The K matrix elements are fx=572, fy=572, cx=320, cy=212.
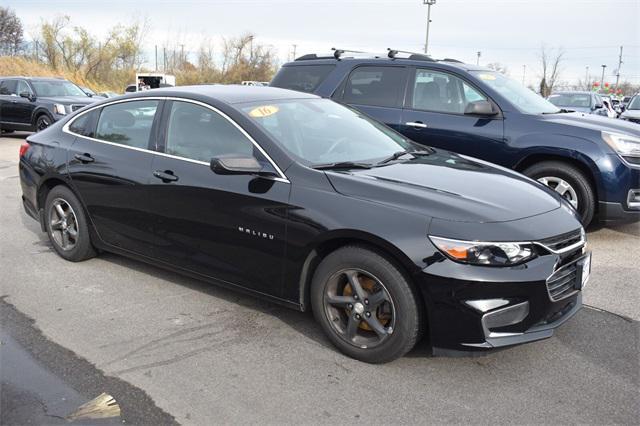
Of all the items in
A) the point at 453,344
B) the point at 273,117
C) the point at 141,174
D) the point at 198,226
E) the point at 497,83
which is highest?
the point at 497,83

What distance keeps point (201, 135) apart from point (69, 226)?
182cm

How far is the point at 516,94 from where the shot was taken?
6.73 m

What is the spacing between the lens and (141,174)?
14.3 feet

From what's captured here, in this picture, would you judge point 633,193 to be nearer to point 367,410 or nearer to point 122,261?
point 367,410

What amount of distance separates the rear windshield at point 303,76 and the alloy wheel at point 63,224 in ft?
11.8

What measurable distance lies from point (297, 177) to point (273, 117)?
0.69 metres

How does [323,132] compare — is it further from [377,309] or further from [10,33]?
[10,33]

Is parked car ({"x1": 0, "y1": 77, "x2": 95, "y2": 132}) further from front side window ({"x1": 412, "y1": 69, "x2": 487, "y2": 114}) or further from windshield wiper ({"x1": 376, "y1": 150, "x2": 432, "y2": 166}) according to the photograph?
windshield wiper ({"x1": 376, "y1": 150, "x2": 432, "y2": 166})

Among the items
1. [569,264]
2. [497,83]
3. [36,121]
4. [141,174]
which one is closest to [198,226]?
[141,174]

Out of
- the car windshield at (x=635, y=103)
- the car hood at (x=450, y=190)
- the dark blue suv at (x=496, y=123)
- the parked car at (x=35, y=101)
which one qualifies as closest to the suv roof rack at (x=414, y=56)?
the dark blue suv at (x=496, y=123)

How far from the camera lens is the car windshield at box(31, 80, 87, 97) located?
15695 millimetres

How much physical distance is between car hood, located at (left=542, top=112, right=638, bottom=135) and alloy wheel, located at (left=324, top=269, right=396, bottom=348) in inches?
152

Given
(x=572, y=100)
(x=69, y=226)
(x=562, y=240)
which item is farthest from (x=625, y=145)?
(x=572, y=100)


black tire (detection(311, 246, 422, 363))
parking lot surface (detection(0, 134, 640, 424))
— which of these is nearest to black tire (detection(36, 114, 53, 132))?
parking lot surface (detection(0, 134, 640, 424))
